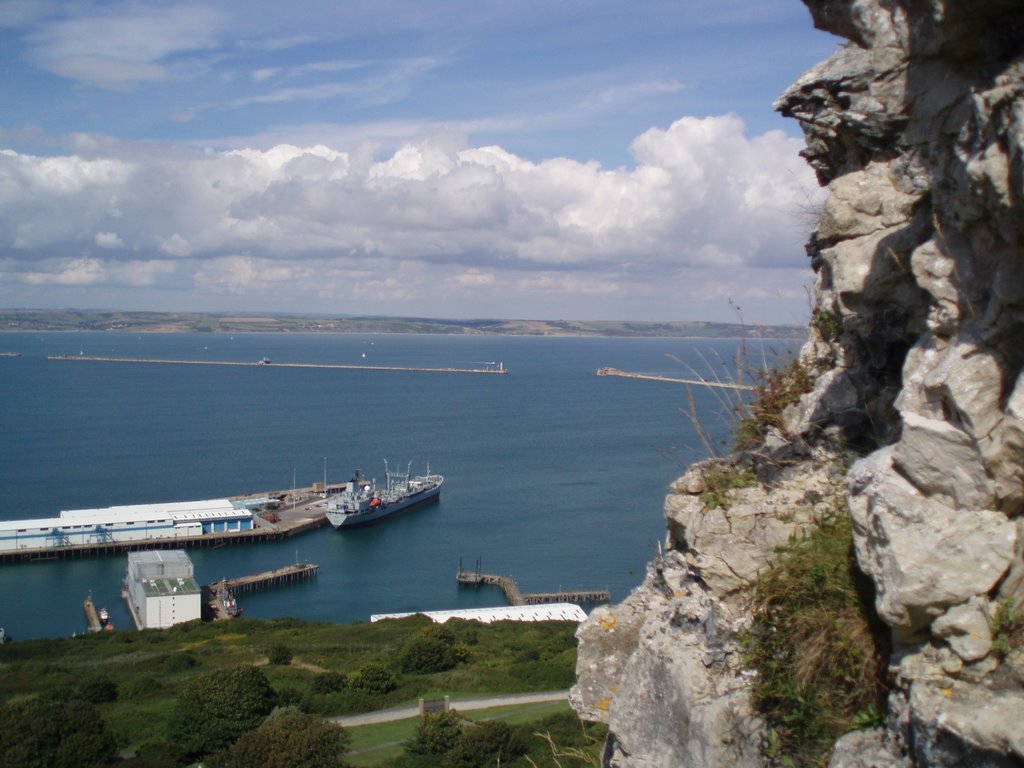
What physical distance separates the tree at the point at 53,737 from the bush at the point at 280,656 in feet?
33.8

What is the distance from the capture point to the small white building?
138ft

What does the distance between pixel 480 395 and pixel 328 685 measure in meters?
108

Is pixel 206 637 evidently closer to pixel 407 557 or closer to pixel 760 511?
pixel 407 557

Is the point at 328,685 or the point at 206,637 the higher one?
the point at 328,685

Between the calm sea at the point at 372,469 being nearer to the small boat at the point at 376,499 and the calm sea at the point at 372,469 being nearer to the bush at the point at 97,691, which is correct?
the small boat at the point at 376,499

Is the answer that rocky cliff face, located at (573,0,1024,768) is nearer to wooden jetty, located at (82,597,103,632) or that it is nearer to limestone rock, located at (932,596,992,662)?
limestone rock, located at (932,596,992,662)

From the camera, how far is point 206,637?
36.0 metres

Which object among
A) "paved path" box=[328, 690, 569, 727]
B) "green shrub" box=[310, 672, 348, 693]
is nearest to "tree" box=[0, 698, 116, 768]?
"paved path" box=[328, 690, 569, 727]

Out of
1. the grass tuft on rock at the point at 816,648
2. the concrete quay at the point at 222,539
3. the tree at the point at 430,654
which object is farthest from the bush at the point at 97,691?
the concrete quay at the point at 222,539

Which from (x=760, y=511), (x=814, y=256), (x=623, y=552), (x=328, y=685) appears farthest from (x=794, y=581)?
(x=623, y=552)

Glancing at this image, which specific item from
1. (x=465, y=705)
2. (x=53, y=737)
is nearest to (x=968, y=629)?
(x=53, y=737)

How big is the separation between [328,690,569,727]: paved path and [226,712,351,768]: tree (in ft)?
13.0

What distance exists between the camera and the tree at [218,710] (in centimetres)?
1861

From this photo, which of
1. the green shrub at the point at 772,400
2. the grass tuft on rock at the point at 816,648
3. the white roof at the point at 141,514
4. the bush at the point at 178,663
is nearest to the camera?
A: the grass tuft on rock at the point at 816,648
